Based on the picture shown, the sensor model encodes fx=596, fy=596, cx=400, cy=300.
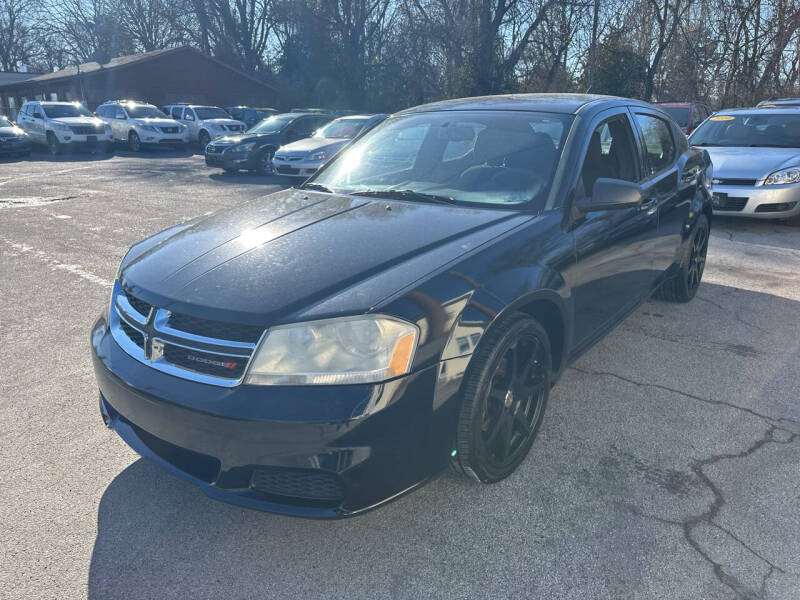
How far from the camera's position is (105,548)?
87.8 inches

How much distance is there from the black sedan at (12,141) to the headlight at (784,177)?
2051cm

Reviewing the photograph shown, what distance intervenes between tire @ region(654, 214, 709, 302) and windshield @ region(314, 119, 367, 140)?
919cm

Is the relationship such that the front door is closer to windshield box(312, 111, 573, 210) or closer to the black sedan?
windshield box(312, 111, 573, 210)

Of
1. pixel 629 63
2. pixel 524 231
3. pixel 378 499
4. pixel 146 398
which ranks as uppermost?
pixel 629 63

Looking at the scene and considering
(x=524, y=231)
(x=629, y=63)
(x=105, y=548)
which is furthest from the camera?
(x=629, y=63)

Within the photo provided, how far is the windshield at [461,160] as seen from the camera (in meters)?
2.98

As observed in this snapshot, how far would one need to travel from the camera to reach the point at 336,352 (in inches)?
78.5

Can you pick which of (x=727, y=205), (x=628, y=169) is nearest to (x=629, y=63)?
(x=727, y=205)

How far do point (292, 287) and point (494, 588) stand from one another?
4.16ft

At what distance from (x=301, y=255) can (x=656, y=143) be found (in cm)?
285

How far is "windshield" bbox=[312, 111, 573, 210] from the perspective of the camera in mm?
2984

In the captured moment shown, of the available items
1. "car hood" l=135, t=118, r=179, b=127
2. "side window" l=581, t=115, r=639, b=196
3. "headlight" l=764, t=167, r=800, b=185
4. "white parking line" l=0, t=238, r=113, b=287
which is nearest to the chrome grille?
"side window" l=581, t=115, r=639, b=196

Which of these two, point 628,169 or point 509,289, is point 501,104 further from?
point 509,289

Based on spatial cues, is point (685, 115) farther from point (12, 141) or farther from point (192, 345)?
point (12, 141)
